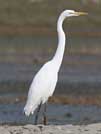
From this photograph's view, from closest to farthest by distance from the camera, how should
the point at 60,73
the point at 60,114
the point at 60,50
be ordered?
1. the point at 60,50
2. the point at 60,114
3. the point at 60,73

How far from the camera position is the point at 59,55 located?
16.4 meters

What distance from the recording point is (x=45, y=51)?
4097 centimetres

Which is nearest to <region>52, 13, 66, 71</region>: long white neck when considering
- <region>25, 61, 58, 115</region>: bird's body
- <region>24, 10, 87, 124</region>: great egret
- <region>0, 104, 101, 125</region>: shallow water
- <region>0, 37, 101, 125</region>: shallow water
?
<region>24, 10, 87, 124</region>: great egret

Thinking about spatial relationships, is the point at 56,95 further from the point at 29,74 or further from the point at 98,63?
the point at 98,63

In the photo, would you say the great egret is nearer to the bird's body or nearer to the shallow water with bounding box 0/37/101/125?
the bird's body

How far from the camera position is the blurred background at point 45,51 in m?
23.1

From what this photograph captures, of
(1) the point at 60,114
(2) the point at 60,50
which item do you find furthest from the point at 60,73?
(2) the point at 60,50

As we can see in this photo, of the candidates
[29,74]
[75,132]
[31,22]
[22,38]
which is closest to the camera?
[75,132]

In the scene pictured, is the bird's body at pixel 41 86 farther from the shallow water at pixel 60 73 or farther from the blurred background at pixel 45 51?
the blurred background at pixel 45 51

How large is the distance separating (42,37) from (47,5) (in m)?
20.2

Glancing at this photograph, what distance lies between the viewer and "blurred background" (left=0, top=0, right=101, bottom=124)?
23.1 metres

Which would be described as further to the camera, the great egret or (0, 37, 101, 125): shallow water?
(0, 37, 101, 125): shallow water

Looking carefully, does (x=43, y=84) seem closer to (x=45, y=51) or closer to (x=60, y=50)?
(x=60, y=50)

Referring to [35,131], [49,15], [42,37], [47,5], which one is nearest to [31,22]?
[49,15]
